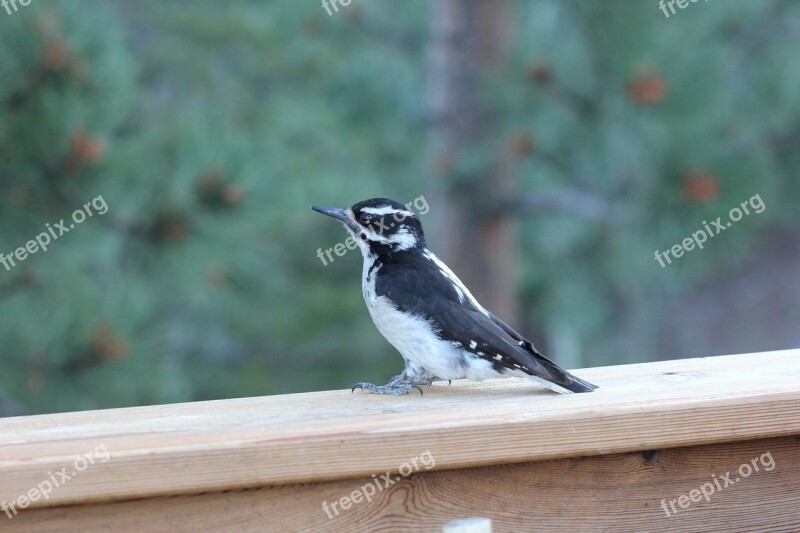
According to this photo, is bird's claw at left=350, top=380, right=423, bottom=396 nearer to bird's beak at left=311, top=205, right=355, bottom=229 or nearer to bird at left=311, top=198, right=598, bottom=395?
bird at left=311, top=198, right=598, bottom=395

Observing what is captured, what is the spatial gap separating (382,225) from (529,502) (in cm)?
143

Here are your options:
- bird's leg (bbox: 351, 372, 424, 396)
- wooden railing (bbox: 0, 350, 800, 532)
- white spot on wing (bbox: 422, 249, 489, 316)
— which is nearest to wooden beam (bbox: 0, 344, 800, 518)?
wooden railing (bbox: 0, 350, 800, 532)

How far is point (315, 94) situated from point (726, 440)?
5573mm

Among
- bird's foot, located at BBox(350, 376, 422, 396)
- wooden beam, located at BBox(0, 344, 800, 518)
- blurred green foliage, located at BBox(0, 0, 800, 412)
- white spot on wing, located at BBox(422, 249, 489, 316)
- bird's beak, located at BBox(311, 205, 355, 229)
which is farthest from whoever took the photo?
blurred green foliage, located at BBox(0, 0, 800, 412)

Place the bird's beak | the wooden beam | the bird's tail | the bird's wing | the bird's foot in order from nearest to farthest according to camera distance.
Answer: the wooden beam → the bird's tail → the bird's wing → the bird's foot → the bird's beak

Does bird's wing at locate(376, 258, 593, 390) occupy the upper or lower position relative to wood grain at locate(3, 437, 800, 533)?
upper

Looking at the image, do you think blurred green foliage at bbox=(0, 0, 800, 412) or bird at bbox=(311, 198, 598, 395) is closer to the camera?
bird at bbox=(311, 198, 598, 395)

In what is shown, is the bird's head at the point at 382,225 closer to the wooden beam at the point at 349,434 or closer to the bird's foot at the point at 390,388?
the bird's foot at the point at 390,388

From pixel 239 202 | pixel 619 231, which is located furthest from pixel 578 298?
pixel 239 202

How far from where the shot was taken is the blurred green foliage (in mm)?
4176

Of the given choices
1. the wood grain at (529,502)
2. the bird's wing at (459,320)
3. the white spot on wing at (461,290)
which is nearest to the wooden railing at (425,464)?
the wood grain at (529,502)

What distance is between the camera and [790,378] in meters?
2.16

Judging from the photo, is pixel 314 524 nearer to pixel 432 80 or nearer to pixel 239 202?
pixel 239 202

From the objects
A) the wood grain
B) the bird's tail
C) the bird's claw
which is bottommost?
the wood grain
